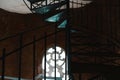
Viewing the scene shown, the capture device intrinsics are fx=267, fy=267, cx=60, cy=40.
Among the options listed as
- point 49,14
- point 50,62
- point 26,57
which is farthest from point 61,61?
point 49,14

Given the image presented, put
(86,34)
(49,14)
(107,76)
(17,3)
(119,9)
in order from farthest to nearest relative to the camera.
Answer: (17,3), (119,9), (49,14), (86,34), (107,76)

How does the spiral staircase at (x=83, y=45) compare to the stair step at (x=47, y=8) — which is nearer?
the spiral staircase at (x=83, y=45)

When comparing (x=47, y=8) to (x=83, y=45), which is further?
(x=47, y=8)

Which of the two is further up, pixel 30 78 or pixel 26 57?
pixel 26 57

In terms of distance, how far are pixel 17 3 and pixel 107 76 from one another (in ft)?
15.0

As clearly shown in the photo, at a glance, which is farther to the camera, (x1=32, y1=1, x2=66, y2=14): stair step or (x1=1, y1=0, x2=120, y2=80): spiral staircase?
(x1=32, y1=1, x2=66, y2=14): stair step

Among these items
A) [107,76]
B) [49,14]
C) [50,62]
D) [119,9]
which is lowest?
[107,76]

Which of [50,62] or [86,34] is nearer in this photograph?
[86,34]

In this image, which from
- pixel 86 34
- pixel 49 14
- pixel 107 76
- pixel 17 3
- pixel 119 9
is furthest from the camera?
pixel 17 3

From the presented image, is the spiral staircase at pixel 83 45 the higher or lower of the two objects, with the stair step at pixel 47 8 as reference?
lower

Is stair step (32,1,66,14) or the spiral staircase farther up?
stair step (32,1,66,14)

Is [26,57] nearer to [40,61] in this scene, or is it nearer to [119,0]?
[40,61]

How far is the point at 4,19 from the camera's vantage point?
760 cm

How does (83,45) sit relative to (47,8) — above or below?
below
